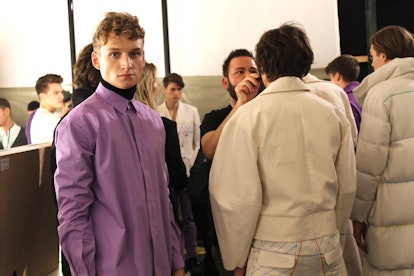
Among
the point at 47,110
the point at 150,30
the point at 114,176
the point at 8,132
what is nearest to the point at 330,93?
the point at 114,176

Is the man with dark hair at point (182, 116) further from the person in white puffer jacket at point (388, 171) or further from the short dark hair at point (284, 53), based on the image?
the short dark hair at point (284, 53)

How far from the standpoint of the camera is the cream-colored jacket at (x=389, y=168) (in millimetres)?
2090

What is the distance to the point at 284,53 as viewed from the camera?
1.68 meters

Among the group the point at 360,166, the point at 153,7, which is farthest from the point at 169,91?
the point at 360,166

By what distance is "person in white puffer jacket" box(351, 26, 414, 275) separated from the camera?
6.86ft

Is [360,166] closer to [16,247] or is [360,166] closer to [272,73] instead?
[272,73]

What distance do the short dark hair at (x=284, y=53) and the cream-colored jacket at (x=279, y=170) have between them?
5cm

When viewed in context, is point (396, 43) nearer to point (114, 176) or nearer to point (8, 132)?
point (114, 176)

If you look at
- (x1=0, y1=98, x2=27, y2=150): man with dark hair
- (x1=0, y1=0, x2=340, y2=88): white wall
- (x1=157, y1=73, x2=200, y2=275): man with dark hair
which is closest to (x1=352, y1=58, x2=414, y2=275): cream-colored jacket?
(x1=157, y1=73, x2=200, y2=275): man with dark hair

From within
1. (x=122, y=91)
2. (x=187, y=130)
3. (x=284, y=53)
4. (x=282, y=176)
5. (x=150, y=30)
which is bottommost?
(x=187, y=130)

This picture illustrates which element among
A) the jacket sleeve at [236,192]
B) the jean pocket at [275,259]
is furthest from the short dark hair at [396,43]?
the jean pocket at [275,259]

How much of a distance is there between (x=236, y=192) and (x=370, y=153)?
2.54 feet

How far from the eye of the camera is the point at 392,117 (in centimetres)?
208

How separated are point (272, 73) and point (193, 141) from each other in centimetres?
278
